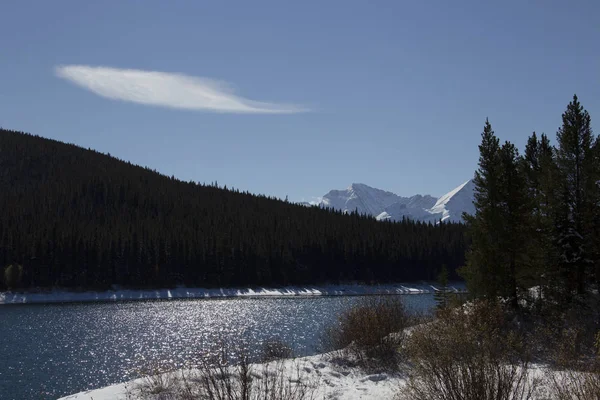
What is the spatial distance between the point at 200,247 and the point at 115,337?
276 ft

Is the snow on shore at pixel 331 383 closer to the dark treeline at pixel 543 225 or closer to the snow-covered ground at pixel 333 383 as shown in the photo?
the snow-covered ground at pixel 333 383

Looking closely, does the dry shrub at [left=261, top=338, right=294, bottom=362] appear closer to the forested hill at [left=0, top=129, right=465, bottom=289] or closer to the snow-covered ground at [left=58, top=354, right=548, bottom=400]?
the snow-covered ground at [left=58, top=354, right=548, bottom=400]

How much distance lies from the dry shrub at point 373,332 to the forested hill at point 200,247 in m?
111

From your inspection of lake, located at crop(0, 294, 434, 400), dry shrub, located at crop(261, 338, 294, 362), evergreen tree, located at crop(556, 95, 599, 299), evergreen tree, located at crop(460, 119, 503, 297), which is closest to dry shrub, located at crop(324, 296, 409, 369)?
dry shrub, located at crop(261, 338, 294, 362)

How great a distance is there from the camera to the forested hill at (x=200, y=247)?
130m

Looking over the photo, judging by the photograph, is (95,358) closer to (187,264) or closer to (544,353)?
(544,353)

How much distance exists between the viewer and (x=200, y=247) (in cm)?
14550

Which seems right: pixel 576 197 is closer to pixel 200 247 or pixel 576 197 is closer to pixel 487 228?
pixel 487 228

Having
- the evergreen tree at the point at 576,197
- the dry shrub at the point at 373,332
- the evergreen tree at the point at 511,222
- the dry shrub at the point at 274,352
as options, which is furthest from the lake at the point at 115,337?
the evergreen tree at the point at 576,197

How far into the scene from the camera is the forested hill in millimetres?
130125

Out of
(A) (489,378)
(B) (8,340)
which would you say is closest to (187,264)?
(B) (8,340)

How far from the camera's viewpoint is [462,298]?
126ft

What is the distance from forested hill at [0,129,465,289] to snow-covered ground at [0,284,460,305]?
4.08 metres

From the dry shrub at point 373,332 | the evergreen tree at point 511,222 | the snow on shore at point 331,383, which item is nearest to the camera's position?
the snow on shore at point 331,383
